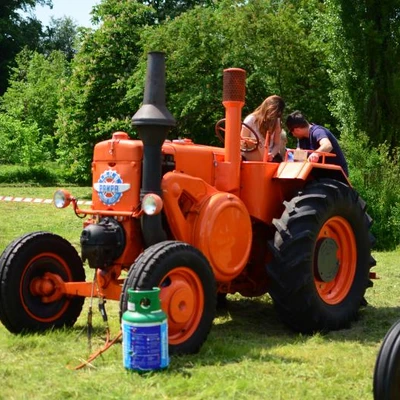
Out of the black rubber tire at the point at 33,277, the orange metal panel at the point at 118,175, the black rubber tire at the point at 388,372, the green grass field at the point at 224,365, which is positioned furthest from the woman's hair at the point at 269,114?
Answer: the black rubber tire at the point at 388,372

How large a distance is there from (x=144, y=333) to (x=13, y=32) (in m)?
50.1

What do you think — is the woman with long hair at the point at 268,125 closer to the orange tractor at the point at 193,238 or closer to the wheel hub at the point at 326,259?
the orange tractor at the point at 193,238

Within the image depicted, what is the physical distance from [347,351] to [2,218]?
40.0 feet

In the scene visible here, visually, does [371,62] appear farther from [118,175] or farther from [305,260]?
[118,175]

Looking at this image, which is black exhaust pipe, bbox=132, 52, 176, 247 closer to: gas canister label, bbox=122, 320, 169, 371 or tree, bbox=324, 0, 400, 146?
gas canister label, bbox=122, 320, 169, 371

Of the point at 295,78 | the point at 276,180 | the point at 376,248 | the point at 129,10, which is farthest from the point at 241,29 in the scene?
the point at 276,180

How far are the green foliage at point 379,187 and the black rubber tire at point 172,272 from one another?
766cm

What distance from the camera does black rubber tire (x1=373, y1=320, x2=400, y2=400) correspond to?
3322 millimetres

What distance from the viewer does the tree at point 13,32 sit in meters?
51.0

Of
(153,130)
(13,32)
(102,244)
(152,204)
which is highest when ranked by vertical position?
(13,32)

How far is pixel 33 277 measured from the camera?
19.8 ft

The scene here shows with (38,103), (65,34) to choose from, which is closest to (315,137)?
(38,103)

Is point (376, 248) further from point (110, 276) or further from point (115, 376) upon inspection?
point (115, 376)

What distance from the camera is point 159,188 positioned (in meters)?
5.70
